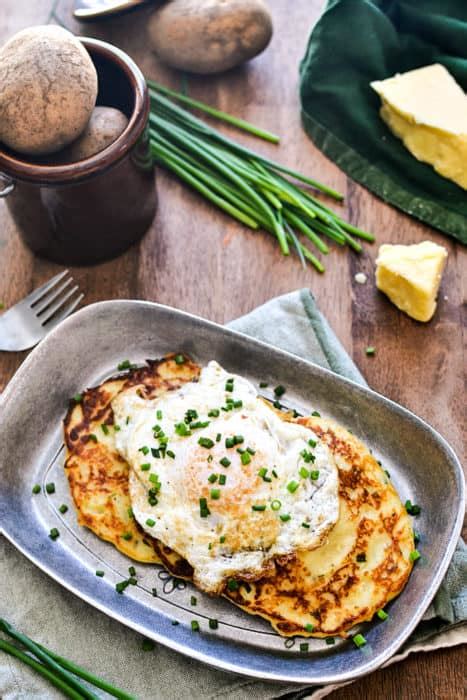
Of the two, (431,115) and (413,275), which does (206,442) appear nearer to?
(413,275)

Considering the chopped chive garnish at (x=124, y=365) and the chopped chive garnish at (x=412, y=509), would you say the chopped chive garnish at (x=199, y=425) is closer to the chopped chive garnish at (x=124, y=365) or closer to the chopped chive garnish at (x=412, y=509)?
the chopped chive garnish at (x=124, y=365)

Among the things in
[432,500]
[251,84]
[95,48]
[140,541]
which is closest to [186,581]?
[140,541]

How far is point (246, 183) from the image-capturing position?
3652mm

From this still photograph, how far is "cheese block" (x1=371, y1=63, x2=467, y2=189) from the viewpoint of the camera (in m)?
3.56

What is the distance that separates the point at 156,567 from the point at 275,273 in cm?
136

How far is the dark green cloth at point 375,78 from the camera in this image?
3.69 meters

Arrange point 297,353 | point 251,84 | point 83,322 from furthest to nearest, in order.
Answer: point 251,84
point 297,353
point 83,322

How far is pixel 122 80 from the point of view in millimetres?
3225

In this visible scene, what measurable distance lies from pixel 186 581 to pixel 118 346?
919 mm

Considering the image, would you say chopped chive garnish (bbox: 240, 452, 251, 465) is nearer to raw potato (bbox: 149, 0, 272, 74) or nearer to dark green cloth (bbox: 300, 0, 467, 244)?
dark green cloth (bbox: 300, 0, 467, 244)

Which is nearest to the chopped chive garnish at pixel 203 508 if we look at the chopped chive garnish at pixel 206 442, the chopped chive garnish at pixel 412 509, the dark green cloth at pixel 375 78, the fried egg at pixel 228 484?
the fried egg at pixel 228 484

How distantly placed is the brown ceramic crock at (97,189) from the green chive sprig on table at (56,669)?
1.46 m

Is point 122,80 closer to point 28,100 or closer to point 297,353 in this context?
point 28,100

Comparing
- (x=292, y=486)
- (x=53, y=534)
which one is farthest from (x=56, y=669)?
(x=292, y=486)
